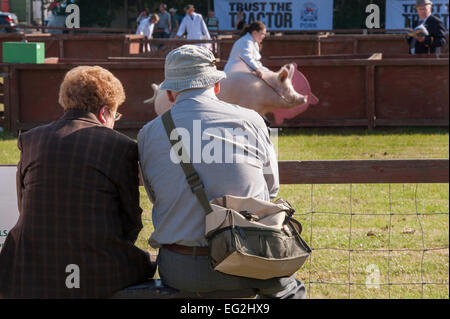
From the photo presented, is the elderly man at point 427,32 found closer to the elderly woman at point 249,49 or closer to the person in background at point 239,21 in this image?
the elderly woman at point 249,49

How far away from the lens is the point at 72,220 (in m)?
3.39

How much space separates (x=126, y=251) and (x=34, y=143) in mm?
663

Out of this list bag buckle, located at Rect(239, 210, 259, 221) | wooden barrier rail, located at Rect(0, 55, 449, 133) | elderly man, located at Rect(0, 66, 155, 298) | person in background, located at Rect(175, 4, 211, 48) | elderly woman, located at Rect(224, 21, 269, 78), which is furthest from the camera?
person in background, located at Rect(175, 4, 211, 48)

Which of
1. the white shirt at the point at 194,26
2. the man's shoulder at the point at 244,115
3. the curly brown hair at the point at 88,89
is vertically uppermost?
the white shirt at the point at 194,26

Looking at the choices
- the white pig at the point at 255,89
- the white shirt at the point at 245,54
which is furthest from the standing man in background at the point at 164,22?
the white pig at the point at 255,89

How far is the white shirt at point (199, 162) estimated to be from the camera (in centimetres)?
335

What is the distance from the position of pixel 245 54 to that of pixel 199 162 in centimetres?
766

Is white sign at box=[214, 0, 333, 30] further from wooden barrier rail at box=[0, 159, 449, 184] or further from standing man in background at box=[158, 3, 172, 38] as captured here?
wooden barrier rail at box=[0, 159, 449, 184]

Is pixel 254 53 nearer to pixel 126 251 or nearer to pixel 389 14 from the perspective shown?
pixel 126 251

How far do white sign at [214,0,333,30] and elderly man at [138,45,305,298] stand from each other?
2766 centimetres

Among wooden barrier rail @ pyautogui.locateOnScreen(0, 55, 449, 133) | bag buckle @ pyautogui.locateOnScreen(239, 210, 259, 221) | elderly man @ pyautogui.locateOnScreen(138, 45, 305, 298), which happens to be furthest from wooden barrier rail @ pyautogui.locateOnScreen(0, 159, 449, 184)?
wooden barrier rail @ pyautogui.locateOnScreen(0, 55, 449, 133)

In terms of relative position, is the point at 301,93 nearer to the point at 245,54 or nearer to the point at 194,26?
the point at 245,54

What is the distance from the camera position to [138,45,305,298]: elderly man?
3.35 m

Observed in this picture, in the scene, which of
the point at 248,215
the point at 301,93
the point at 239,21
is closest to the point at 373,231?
the point at 248,215
